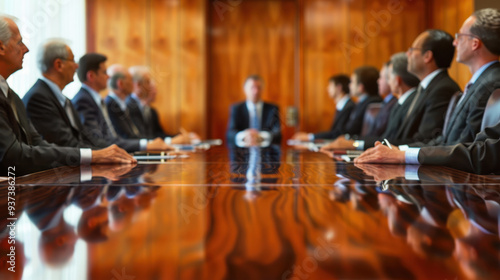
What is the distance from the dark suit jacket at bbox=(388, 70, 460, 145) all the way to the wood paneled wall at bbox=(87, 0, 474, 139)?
12.5 ft

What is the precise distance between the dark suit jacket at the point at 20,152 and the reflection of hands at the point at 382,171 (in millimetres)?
1261

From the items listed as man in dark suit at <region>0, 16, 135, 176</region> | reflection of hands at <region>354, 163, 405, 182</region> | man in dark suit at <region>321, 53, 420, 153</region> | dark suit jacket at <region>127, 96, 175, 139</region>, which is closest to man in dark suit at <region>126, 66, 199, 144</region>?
dark suit jacket at <region>127, 96, 175, 139</region>

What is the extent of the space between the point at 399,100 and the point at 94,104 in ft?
8.30

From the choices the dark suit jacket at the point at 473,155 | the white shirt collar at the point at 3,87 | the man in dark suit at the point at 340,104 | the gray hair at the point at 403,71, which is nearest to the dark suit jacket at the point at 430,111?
the gray hair at the point at 403,71

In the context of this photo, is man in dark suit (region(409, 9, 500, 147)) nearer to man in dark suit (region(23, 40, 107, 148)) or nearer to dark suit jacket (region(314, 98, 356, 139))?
man in dark suit (region(23, 40, 107, 148))

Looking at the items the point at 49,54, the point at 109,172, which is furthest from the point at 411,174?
the point at 49,54

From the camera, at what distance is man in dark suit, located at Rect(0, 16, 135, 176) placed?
5.84ft

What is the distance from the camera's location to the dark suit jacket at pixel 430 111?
9.36ft

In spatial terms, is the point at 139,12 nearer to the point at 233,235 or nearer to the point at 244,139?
the point at 244,139

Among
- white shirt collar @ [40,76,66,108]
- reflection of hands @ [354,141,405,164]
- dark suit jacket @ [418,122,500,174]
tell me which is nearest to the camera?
dark suit jacket @ [418,122,500,174]

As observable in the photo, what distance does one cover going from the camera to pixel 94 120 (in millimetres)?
3555

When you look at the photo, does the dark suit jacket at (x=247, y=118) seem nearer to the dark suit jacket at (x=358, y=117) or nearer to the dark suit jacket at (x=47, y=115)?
the dark suit jacket at (x=358, y=117)

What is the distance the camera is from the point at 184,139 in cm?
430

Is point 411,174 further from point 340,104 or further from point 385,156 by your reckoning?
point 340,104
